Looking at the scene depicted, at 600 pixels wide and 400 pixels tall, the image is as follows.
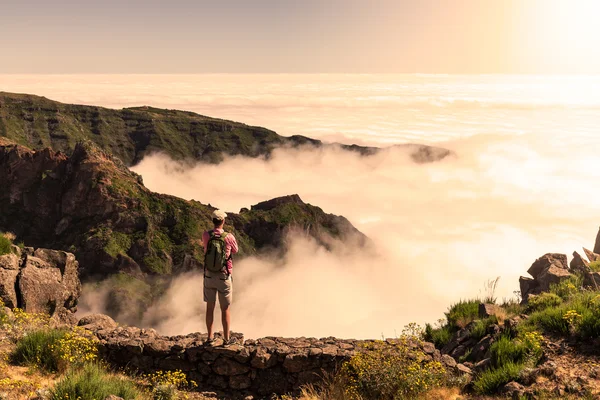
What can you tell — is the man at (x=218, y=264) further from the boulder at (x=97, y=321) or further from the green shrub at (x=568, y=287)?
the green shrub at (x=568, y=287)

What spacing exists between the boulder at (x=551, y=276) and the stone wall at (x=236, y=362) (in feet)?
20.7

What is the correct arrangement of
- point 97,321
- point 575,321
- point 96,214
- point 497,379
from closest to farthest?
1. point 497,379
2. point 575,321
3. point 97,321
4. point 96,214

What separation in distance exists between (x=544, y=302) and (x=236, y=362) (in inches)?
331

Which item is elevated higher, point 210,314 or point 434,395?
point 210,314

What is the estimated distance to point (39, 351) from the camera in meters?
8.61

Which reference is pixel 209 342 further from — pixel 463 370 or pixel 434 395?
pixel 463 370

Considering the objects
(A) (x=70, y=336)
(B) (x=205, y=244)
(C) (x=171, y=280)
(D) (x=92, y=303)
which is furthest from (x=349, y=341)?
(C) (x=171, y=280)

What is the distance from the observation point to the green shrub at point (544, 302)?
11.1 meters

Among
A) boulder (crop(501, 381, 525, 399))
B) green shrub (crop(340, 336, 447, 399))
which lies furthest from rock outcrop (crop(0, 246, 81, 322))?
boulder (crop(501, 381, 525, 399))

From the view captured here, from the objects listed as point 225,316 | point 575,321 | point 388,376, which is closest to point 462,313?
point 575,321

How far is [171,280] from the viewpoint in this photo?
516 ft

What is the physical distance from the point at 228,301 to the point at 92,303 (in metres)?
143

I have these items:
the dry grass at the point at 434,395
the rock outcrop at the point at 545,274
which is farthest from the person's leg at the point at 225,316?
the rock outcrop at the point at 545,274

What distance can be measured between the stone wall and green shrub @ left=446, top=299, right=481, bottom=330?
2.69 meters
